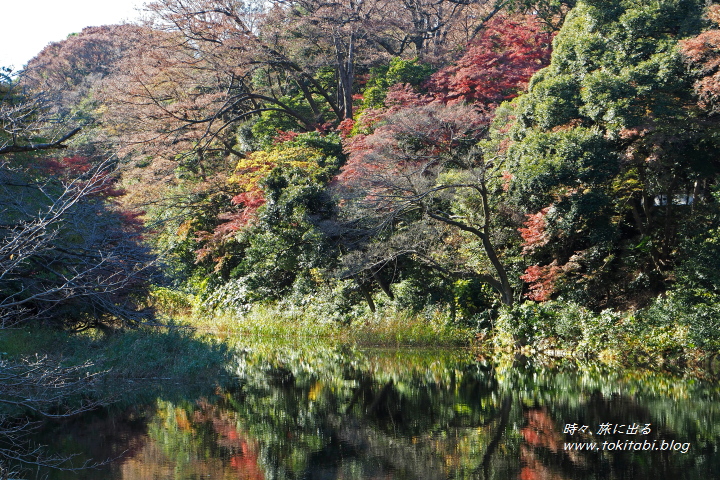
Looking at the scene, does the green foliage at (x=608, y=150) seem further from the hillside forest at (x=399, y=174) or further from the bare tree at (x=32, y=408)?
the bare tree at (x=32, y=408)

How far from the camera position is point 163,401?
37.7 feet

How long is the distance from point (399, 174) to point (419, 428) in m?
8.21

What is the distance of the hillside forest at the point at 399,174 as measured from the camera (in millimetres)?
13180

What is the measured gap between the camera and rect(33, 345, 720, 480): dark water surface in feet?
24.9

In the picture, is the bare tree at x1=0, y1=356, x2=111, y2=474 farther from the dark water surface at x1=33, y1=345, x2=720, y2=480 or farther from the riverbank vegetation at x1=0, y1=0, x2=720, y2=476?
the riverbank vegetation at x1=0, y1=0, x2=720, y2=476

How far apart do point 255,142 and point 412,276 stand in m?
10.2

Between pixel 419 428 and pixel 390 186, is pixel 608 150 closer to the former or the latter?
pixel 390 186

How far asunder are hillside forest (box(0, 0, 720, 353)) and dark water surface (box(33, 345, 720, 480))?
6.67ft

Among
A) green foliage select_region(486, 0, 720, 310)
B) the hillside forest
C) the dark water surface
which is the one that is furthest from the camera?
green foliage select_region(486, 0, 720, 310)

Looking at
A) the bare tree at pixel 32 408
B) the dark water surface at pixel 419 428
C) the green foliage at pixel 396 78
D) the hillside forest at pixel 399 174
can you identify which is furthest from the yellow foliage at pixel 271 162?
the bare tree at pixel 32 408

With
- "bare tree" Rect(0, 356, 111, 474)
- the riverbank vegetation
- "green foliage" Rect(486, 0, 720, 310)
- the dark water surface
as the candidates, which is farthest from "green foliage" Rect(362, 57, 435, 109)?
"bare tree" Rect(0, 356, 111, 474)

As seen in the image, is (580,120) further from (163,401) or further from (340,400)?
(163,401)

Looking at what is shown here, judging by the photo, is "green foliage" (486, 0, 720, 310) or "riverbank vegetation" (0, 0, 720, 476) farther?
"green foliage" (486, 0, 720, 310)

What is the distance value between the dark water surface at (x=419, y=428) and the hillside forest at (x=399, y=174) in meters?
2.03
